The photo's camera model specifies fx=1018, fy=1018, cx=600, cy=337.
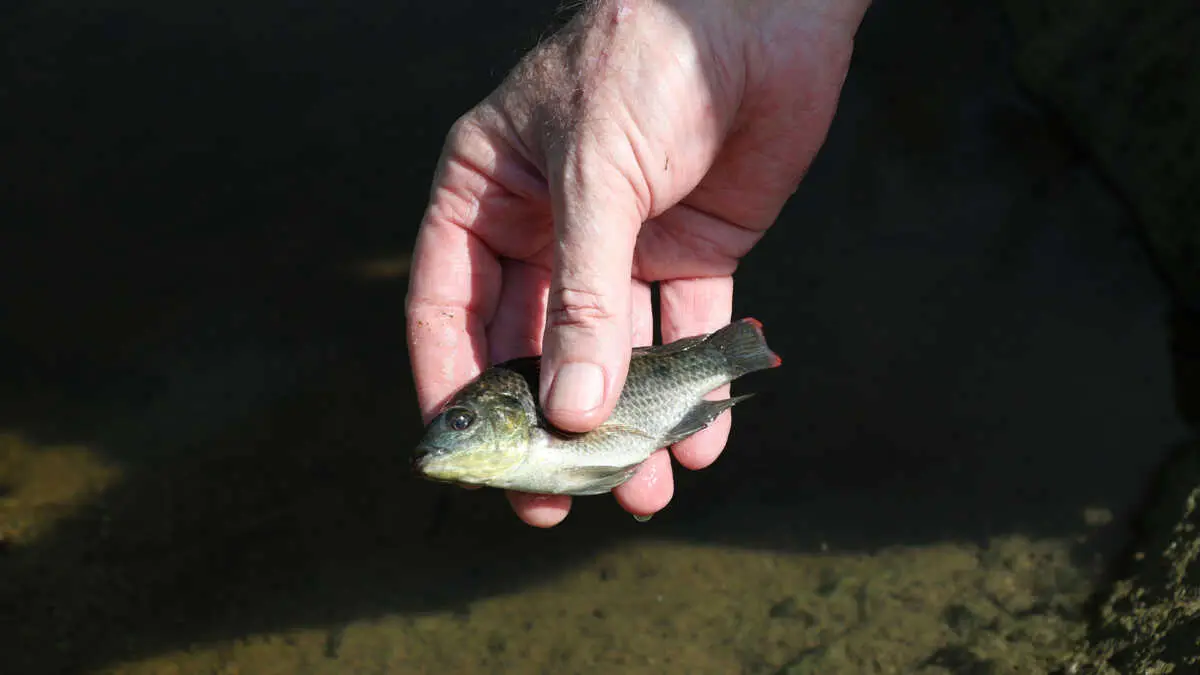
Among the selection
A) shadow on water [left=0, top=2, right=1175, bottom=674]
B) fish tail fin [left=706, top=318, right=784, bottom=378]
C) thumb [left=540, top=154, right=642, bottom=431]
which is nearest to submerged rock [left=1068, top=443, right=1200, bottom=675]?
shadow on water [left=0, top=2, right=1175, bottom=674]

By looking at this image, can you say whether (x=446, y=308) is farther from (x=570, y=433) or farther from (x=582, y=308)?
(x=582, y=308)

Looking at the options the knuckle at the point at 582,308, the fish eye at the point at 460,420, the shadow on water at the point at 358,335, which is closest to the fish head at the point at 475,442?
the fish eye at the point at 460,420

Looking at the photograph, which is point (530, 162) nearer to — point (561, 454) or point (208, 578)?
point (561, 454)

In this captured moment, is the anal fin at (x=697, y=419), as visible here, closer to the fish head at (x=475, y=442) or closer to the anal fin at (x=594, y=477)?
the anal fin at (x=594, y=477)

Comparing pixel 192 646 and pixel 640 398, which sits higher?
pixel 640 398

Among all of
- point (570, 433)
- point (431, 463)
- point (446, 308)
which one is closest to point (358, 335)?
point (446, 308)

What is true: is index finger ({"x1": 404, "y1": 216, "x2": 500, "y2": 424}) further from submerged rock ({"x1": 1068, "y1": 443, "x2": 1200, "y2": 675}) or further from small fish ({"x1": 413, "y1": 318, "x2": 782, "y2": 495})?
submerged rock ({"x1": 1068, "y1": 443, "x2": 1200, "y2": 675})

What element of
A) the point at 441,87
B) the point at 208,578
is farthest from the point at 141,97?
the point at 208,578
